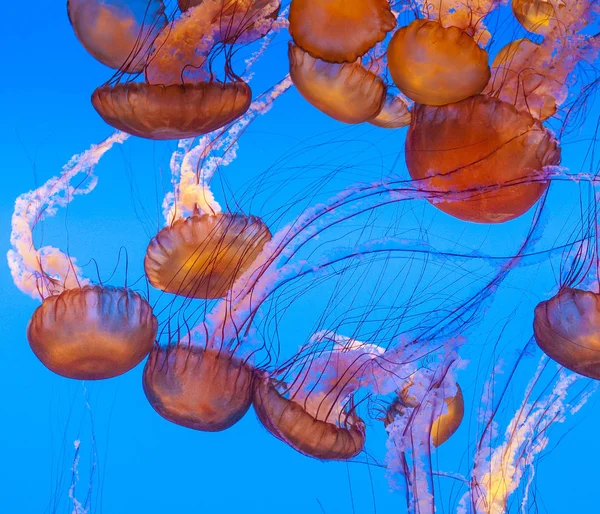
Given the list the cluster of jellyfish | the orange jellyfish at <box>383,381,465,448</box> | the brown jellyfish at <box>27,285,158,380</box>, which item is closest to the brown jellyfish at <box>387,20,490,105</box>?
the cluster of jellyfish

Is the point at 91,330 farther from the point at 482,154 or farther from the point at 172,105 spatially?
the point at 482,154

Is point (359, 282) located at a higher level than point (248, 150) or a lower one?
lower

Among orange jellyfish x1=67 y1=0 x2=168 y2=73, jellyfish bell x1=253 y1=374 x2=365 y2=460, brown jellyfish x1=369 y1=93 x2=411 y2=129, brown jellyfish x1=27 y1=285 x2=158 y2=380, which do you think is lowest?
jellyfish bell x1=253 y1=374 x2=365 y2=460

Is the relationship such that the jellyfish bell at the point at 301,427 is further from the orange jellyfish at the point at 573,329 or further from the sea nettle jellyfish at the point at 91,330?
the orange jellyfish at the point at 573,329

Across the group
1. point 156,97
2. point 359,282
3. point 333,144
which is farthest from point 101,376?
point 333,144

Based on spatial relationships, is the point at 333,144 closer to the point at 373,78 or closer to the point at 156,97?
the point at 373,78

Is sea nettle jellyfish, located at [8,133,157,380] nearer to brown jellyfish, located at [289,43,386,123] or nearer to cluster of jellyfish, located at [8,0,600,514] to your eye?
cluster of jellyfish, located at [8,0,600,514]
